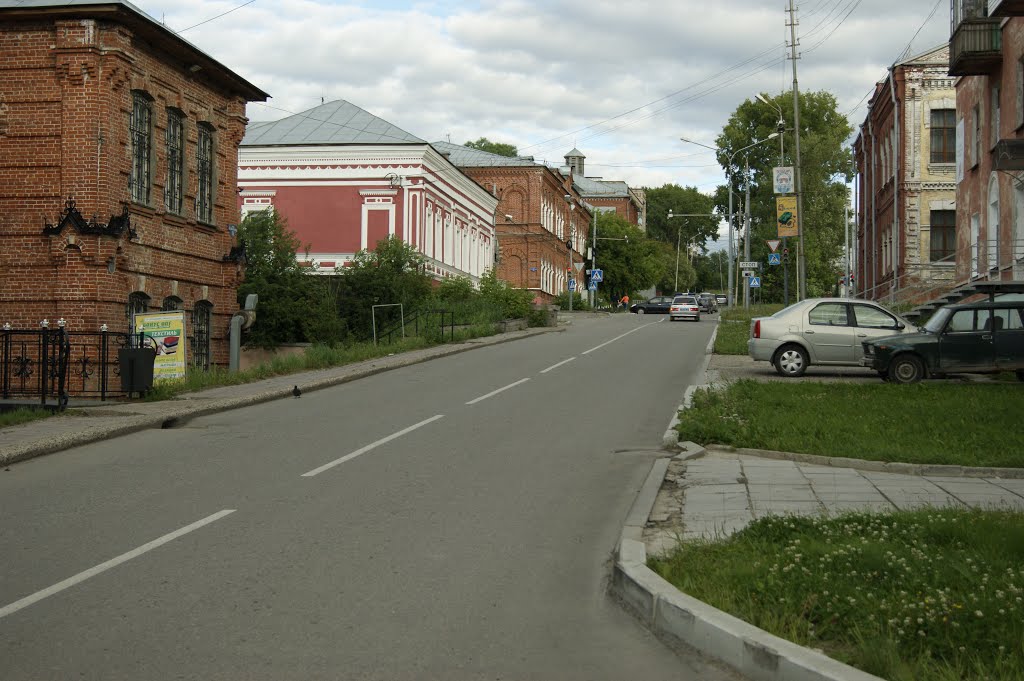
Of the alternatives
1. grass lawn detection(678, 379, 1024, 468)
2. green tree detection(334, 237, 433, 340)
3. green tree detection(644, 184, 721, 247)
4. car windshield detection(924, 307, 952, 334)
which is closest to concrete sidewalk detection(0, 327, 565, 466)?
grass lawn detection(678, 379, 1024, 468)

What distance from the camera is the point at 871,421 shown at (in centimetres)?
1322

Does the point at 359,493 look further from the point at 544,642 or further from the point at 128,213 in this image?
the point at 128,213

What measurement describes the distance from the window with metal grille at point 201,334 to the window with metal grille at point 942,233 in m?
29.2

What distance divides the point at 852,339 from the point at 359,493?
1494cm

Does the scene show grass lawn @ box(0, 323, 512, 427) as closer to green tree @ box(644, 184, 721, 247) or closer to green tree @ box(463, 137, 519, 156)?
green tree @ box(463, 137, 519, 156)

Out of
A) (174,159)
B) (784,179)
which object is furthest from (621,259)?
(174,159)

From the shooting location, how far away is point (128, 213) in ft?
70.9

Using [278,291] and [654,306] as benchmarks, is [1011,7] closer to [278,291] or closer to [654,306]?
[278,291]

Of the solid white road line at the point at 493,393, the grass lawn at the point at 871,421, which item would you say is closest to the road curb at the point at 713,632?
the grass lawn at the point at 871,421

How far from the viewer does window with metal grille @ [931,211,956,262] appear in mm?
42000

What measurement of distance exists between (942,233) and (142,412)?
3500 cm

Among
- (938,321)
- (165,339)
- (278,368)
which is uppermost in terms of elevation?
(938,321)

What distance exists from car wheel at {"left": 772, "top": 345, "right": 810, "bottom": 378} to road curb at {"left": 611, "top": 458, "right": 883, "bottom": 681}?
15.9 m

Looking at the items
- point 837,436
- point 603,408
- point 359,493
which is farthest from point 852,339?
point 359,493
